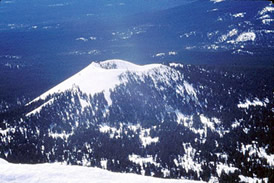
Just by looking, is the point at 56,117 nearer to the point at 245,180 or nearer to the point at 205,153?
the point at 205,153

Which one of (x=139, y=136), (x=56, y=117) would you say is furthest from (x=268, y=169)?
(x=56, y=117)

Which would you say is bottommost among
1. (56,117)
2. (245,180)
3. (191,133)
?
(245,180)

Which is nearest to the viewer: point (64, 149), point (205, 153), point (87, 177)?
point (87, 177)

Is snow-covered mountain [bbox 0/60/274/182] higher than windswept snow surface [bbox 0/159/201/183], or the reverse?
windswept snow surface [bbox 0/159/201/183]

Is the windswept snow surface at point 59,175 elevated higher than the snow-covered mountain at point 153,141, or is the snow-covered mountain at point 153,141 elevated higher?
the windswept snow surface at point 59,175

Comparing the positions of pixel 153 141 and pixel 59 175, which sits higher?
pixel 59 175

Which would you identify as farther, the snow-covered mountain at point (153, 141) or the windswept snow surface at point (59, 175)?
the snow-covered mountain at point (153, 141)

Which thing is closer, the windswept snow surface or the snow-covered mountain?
the windswept snow surface

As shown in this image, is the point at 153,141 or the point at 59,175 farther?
the point at 153,141
